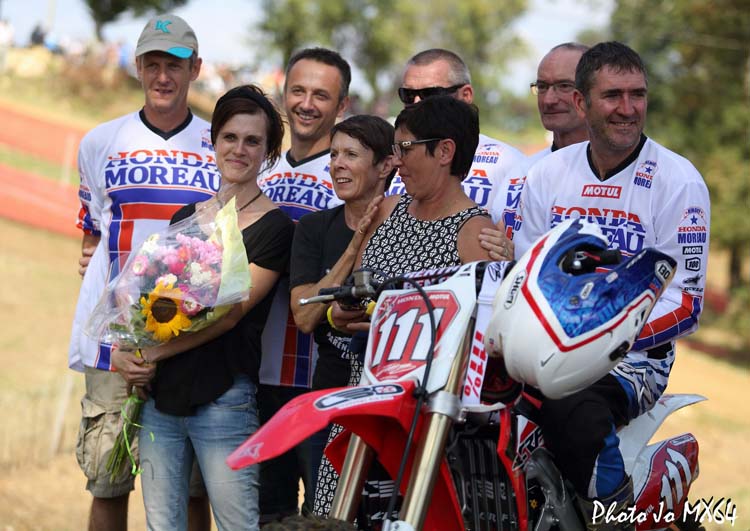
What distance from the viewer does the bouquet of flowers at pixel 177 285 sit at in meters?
4.37

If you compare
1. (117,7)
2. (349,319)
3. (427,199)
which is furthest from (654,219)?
(117,7)

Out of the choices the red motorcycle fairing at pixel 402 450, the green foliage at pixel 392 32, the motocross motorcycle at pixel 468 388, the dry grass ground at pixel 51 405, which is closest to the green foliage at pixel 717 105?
the dry grass ground at pixel 51 405

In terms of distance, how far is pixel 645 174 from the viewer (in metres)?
4.37

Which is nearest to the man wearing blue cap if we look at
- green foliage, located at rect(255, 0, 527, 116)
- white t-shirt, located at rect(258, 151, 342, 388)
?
white t-shirt, located at rect(258, 151, 342, 388)

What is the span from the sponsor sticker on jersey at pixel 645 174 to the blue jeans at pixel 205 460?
1908 millimetres

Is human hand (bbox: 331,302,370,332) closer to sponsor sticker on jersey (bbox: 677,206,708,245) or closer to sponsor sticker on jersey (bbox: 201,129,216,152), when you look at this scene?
sponsor sticker on jersey (bbox: 677,206,708,245)

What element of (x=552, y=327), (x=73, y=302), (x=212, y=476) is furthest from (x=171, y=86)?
(x=73, y=302)

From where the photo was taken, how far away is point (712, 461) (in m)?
11.9

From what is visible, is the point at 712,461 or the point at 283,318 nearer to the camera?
the point at 283,318

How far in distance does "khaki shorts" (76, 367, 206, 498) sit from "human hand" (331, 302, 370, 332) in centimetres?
153

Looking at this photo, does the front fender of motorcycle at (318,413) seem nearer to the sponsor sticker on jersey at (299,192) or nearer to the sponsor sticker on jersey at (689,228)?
the sponsor sticker on jersey at (689,228)

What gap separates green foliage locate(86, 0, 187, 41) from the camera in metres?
39.5

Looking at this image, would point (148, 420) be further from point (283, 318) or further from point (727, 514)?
point (727, 514)

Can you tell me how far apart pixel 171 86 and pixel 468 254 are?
2.28m
